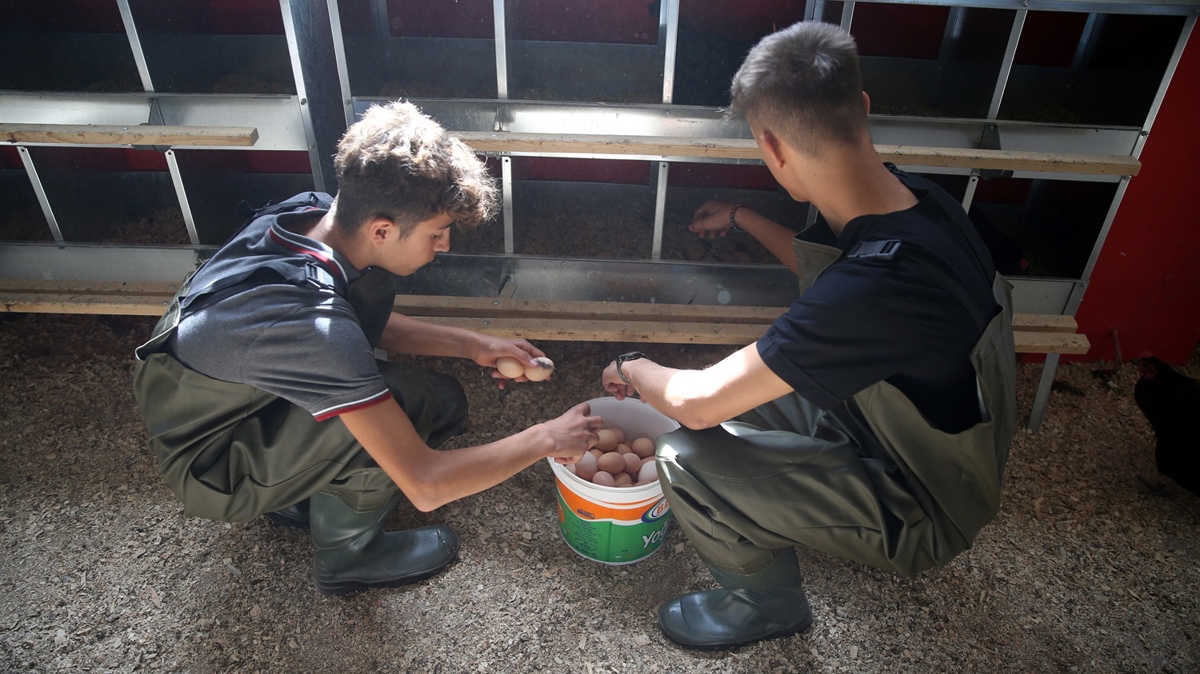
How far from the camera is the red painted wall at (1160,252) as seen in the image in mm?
2650

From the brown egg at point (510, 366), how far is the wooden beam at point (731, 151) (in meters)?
0.71

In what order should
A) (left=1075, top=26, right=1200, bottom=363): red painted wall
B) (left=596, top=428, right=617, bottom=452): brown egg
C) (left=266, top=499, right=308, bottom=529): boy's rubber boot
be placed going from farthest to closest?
(left=1075, top=26, right=1200, bottom=363): red painted wall, (left=266, top=499, right=308, bottom=529): boy's rubber boot, (left=596, top=428, right=617, bottom=452): brown egg

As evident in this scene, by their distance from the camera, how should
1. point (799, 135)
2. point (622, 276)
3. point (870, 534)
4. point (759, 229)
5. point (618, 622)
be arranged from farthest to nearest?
point (622, 276) < point (759, 229) < point (618, 622) < point (870, 534) < point (799, 135)

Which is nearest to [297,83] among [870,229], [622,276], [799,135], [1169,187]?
[622,276]

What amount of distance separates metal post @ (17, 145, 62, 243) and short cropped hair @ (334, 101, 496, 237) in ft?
5.40

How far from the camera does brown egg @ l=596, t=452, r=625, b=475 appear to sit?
203 cm

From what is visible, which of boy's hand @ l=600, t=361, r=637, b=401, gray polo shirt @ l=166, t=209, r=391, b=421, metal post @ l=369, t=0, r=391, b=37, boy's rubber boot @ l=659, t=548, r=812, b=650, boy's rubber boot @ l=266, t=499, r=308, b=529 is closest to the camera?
gray polo shirt @ l=166, t=209, r=391, b=421

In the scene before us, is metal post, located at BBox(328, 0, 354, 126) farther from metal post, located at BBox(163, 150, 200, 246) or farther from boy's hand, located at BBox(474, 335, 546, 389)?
boy's hand, located at BBox(474, 335, 546, 389)

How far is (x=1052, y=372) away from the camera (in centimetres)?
270

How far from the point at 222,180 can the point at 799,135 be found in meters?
2.59

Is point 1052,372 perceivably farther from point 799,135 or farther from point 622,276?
point 799,135

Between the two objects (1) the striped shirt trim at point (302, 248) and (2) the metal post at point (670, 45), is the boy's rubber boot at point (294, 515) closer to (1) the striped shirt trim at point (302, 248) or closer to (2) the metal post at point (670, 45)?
(1) the striped shirt trim at point (302, 248)

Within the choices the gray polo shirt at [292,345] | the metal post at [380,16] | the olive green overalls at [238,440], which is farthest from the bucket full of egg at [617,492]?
the metal post at [380,16]

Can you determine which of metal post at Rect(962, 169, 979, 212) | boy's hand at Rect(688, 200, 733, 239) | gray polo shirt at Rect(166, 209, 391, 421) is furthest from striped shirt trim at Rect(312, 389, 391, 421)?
Answer: metal post at Rect(962, 169, 979, 212)
